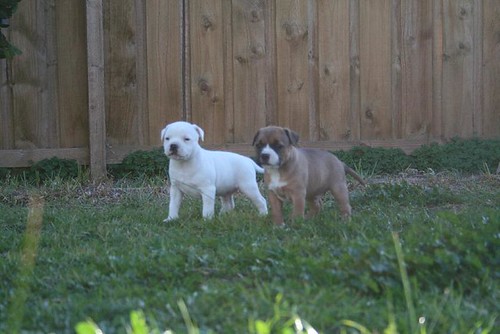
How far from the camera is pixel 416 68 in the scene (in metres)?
10.9

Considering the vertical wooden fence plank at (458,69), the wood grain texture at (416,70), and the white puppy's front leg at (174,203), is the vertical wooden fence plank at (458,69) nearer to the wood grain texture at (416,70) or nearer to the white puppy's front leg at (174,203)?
the wood grain texture at (416,70)

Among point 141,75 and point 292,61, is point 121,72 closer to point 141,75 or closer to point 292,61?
point 141,75

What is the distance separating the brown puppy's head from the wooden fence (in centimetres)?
340

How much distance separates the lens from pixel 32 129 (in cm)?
1020

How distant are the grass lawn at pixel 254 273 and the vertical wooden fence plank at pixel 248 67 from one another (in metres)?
3.39

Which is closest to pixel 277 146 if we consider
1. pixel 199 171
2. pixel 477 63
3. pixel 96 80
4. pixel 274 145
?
pixel 274 145

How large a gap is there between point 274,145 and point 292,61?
384 centimetres

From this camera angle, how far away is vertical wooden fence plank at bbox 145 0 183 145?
10.4 metres

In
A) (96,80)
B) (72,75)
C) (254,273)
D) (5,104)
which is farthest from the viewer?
(72,75)

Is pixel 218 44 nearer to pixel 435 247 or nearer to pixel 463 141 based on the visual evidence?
pixel 463 141

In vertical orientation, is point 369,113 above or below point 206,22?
below

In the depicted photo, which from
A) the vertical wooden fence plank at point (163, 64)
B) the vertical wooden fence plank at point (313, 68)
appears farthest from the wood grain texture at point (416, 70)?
the vertical wooden fence plank at point (163, 64)

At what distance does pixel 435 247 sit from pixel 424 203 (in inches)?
119

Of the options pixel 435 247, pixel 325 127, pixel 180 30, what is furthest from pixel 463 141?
pixel 435 247
